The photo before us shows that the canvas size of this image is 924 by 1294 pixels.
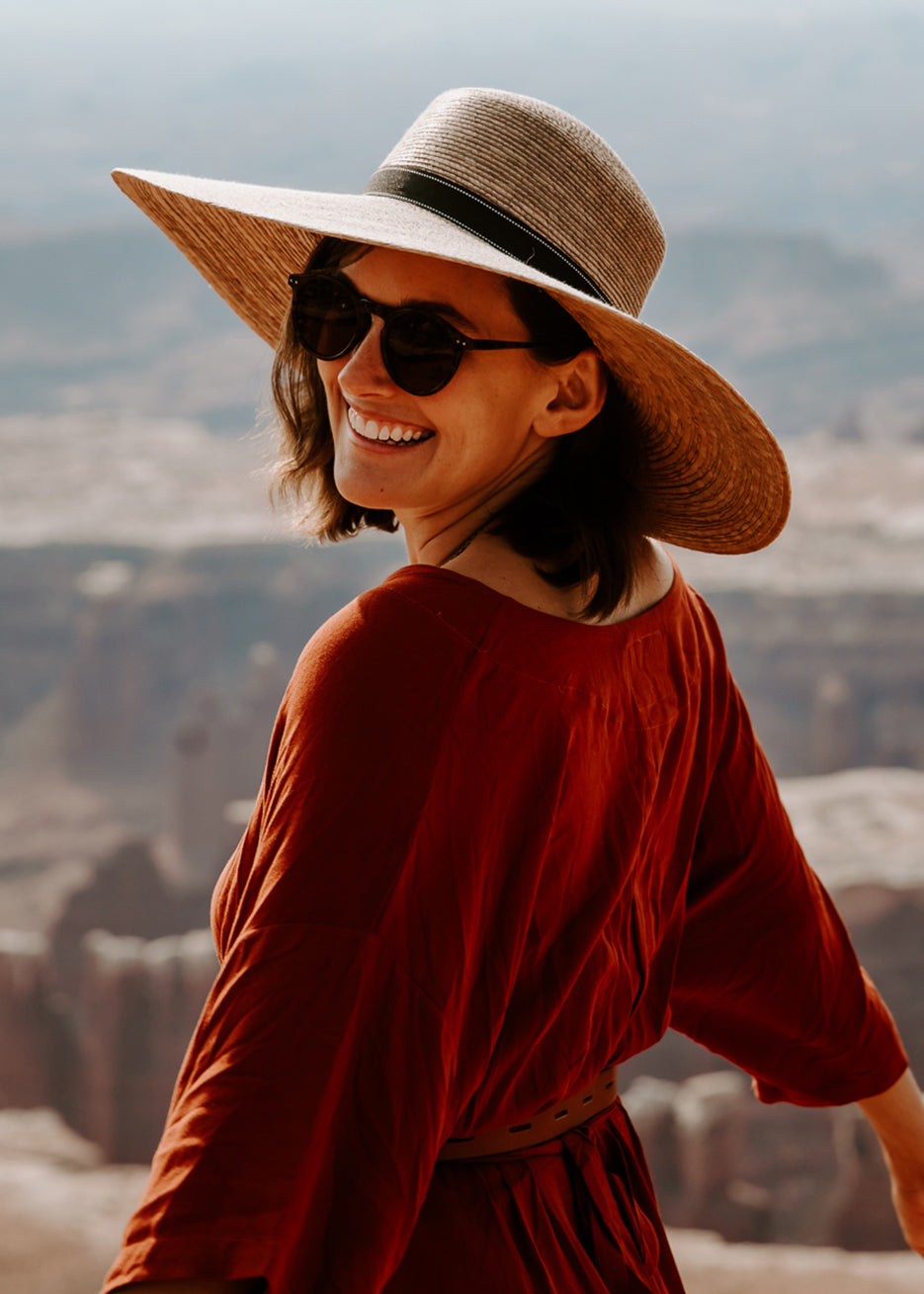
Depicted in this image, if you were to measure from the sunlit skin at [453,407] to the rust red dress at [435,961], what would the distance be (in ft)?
0.33

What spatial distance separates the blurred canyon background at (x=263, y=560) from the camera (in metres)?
10.4

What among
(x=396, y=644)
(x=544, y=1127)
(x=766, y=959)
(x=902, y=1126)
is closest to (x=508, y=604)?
(x=396, y=644)

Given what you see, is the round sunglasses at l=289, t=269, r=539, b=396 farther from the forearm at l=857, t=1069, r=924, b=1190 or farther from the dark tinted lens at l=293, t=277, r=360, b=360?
the forearm at l=857, t=1069, r=924, b=1190

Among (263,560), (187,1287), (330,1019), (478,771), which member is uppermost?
(263,560)

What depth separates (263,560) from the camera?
24047 mm

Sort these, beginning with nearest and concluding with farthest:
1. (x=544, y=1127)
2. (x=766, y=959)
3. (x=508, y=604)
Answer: (x=508, y=604)
(x=544, y=1127)
(x=766, y=959)

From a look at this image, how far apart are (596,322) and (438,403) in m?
0.11

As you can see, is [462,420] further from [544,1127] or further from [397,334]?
[544,1127]

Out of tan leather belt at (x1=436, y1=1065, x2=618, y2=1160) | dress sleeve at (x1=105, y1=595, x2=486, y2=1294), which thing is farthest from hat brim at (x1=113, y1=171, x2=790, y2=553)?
tan leather belt at (x1=436, y1=1065, x2=618, y2=1160)

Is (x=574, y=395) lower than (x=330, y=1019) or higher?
higher

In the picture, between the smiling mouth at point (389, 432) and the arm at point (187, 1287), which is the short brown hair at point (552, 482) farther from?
the arm at point (187, 1287)

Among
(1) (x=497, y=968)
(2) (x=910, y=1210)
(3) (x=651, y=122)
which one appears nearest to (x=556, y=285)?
(1) (x=497, y=968)

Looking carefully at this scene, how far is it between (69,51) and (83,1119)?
48.3m

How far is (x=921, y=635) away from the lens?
63.8 ft
